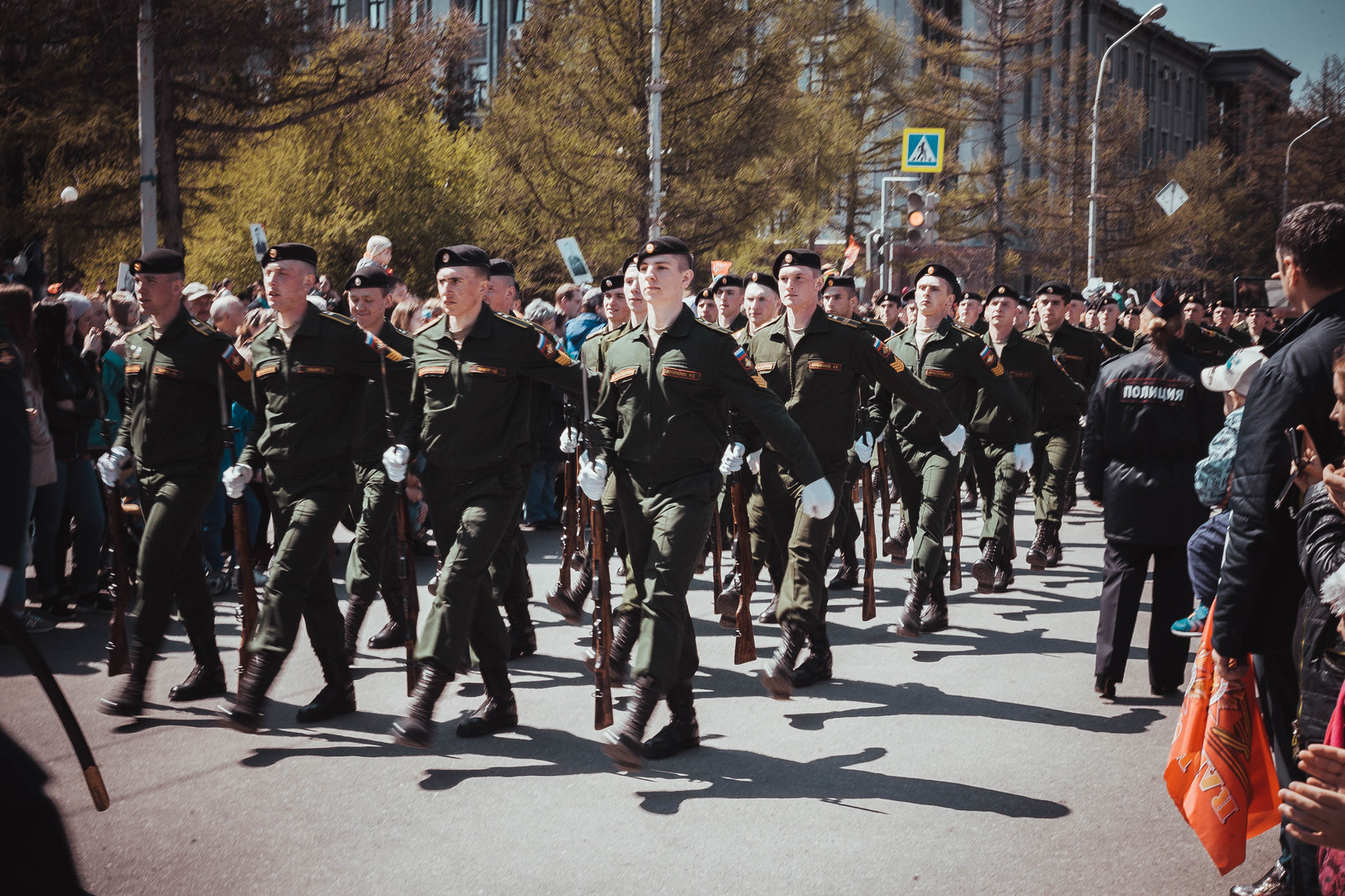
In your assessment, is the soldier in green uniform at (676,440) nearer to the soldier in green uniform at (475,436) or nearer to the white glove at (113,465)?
the soldier in green uniform at (475,436)

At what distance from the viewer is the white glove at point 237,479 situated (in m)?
5.91

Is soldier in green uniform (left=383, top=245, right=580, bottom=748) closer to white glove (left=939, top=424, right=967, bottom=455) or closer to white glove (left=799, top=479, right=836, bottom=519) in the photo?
white glove (left=799, top=479, right=836, bottom=519)

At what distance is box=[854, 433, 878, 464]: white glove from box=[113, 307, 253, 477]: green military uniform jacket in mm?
3471

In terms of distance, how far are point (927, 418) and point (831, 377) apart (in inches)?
54.7

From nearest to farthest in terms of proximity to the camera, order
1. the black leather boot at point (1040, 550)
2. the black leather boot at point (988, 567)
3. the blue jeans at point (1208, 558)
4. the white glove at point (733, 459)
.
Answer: the blue jeans at point (1208, 558), the white glove at point (733, 459), the black leather boot at point (988, 567), the black leather boot at point (1040, 550)

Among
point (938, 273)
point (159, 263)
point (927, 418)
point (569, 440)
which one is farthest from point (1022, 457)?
point (159, 263)

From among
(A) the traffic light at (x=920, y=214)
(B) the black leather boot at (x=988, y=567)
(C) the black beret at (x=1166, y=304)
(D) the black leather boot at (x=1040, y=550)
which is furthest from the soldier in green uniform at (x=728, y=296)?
(A) the traffic light at (x=920, y=214)

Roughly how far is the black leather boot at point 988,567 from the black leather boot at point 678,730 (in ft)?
12.9

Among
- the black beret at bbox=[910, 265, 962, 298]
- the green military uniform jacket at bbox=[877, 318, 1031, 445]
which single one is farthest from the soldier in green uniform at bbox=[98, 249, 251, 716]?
the black beret at bbox=[910, 265, 962, 298]

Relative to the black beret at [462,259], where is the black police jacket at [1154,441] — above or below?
below

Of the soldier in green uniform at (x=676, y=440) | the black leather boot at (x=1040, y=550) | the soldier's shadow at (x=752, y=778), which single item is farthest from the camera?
the black leather boot at (x=1040, y=550)

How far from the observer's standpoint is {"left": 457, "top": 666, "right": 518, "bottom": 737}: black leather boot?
18.7 feet

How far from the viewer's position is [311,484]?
5.87m

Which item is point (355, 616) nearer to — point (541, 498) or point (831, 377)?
point (831, 377)
